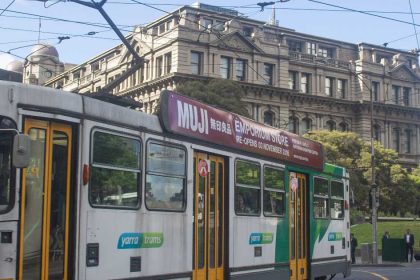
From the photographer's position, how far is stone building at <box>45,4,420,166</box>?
184 ft

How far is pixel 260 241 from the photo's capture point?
36.7 ft

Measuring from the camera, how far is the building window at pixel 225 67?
2271 inches

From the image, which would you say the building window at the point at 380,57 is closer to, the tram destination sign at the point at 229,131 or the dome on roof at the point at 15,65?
the dome on roof at the point at 15,65

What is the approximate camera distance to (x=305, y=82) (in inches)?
2675

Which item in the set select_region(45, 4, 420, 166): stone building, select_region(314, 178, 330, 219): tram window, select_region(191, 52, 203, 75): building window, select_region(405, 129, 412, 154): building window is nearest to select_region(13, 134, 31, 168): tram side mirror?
select_region(314, 178, 330, 219): tram window

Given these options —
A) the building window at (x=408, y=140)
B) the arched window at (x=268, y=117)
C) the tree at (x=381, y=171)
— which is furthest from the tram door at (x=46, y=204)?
the building window at (x=408, y=140)

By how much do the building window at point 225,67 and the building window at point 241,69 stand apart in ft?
3.32

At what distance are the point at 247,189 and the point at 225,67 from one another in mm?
48006

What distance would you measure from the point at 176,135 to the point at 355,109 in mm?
65641

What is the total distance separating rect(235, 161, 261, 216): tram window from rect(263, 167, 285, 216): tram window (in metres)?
0.27

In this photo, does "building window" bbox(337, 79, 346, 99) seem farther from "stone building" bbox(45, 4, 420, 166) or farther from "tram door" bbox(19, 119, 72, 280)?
"tram door" bbox(19, 119, 72, 280)

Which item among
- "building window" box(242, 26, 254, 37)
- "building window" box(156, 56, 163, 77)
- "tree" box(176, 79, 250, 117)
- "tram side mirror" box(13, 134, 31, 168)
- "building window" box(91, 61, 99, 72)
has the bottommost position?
"tram side mirror" box(13, 134, 31, 168)

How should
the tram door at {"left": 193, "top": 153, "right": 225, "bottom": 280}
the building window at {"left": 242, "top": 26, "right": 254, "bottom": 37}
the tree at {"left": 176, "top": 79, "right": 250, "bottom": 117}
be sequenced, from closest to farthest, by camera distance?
the tram door at {"left": 193, "top": 153, "right": 225, "bottom": 280}, the tree at {"left": 176, "top": 79, "right": 250, "bottom": 117}, the building window at {"left": 242, "top": 26, "right": 254, "bottom": 37}

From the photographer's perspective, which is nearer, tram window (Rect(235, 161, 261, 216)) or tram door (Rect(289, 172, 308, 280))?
tram window (Rect(235, 161, 261, 216))
